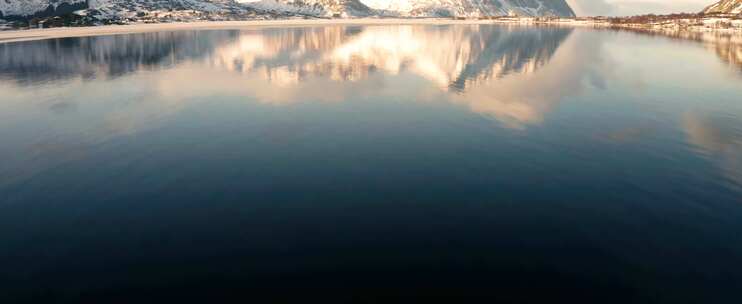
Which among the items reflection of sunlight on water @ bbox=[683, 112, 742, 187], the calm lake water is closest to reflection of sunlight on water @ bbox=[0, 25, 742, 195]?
reflection of sunlight on water @ bbox=[683, 112, 742, 187]

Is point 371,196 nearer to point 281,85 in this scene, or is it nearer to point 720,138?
point 720,138

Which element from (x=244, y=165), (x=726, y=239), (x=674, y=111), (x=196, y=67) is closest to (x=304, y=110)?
(x=244, y=165)

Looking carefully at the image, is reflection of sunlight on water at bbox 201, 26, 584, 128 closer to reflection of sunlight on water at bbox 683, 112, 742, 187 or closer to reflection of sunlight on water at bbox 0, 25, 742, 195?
reflection of sunlight on water at bbox 0, 25, 742, 195

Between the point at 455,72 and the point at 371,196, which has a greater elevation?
the point at 455,72

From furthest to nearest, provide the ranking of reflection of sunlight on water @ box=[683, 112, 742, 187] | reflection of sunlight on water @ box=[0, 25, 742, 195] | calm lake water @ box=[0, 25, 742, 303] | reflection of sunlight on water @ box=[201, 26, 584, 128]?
reflection of sunlight on water @ box=[201, 26, 584, 128] → reflection of sunlight on water @ box=[0, 25, 742, 195] → reflection of sunlight on water @ box=[683, 112, 742, 187] → calm lake water @ box=[0, 25, 742, 303]

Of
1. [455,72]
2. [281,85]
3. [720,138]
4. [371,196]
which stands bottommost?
[371,196]

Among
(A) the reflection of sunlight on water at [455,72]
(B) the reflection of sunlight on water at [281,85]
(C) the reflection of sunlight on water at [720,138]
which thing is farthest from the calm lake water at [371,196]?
(A) the reflection of sunlight on water at [455,72]

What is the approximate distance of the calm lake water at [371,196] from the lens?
52.5 feet

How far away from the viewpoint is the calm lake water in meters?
16.0

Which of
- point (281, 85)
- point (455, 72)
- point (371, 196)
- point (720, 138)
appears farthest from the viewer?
point (455, 72)

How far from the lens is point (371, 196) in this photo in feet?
76.1

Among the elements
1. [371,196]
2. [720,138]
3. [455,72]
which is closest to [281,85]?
[455,72]

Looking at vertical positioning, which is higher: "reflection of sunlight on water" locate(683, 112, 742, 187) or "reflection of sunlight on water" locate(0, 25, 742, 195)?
"reflection of sunlight on water" locate(0, 25, 742, 195)

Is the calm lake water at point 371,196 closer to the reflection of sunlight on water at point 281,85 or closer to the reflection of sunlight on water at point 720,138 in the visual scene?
the reflection of sunlight on water at point 720,138
